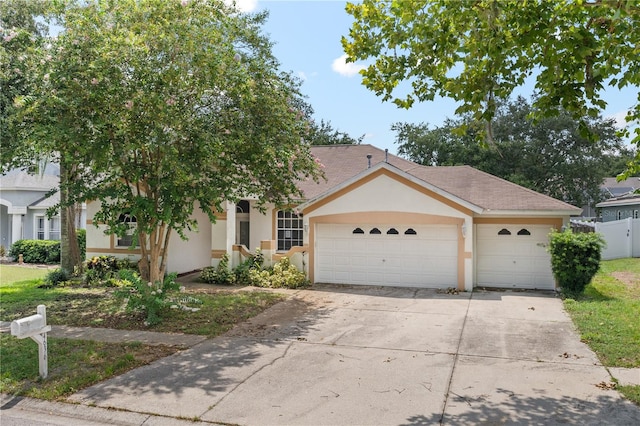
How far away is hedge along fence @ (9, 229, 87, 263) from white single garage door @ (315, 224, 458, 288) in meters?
13.5

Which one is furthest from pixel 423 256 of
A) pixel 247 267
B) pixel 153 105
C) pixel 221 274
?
pixel 153 105

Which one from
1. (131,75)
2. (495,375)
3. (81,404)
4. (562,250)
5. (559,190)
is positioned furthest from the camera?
(559,190)

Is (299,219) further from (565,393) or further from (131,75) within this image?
(565,393)

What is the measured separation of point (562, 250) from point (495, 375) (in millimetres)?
7638

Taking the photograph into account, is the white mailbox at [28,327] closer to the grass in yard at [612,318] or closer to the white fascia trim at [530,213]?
the grass in yard at [612,318]

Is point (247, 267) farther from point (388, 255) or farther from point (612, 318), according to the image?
point (612, 318)

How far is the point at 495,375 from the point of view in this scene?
7.05m

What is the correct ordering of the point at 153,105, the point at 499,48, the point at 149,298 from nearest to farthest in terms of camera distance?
the point at 499,48
the point at 153,105
the point at 149,298

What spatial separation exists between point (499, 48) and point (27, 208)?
26232mm

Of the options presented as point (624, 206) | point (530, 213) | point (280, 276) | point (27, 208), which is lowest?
point (280, 276)

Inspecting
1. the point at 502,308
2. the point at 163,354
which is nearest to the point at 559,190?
the point at 502,308

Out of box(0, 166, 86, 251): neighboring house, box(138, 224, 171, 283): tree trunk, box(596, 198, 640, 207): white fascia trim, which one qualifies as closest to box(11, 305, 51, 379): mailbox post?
box(138, 224, 171, 283): tree trunk

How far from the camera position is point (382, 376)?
7.01 m

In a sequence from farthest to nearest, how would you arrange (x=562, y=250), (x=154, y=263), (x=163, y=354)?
(x=562, y=250)
(x=154, y=263)
(x=163, y=354)
